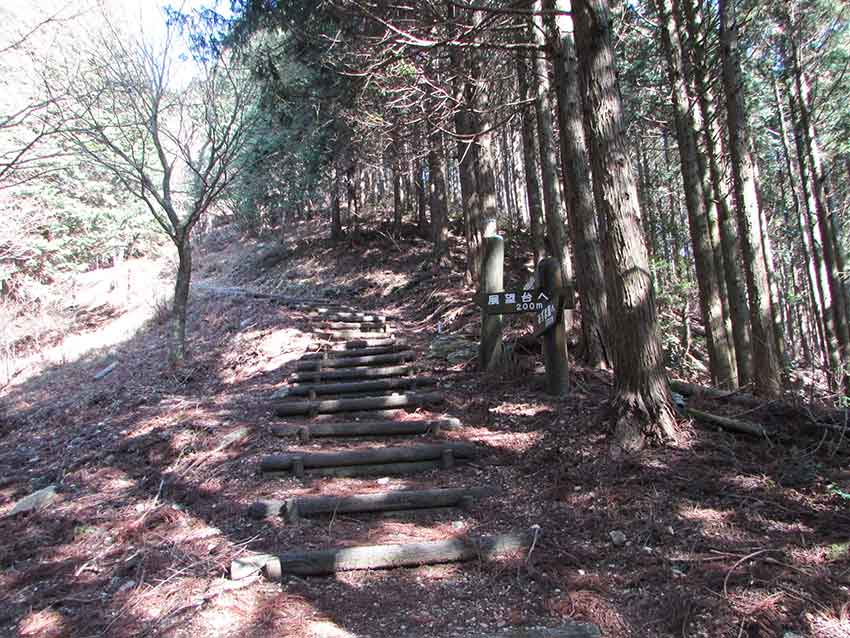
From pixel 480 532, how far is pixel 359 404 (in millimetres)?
3148

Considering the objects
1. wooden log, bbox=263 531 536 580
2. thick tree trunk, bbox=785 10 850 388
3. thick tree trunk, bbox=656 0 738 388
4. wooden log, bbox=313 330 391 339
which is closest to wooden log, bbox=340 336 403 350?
wooden log, bbox=313 330 391 339

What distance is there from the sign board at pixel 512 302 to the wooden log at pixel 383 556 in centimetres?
326

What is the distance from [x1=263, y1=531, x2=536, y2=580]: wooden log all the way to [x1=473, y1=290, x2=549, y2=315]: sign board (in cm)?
326

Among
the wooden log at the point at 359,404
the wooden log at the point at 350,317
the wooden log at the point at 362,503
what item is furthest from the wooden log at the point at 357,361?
the wooden log at the point at 362,503

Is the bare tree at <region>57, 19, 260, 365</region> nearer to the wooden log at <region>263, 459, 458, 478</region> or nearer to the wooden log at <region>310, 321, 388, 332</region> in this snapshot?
the wooden log at <region>310, 321, 388, 332</region>

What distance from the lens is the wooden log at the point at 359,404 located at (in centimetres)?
659

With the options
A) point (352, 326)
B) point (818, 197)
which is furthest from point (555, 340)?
point (818, 197)

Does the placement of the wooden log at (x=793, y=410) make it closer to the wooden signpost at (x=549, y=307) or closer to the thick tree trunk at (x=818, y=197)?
the wooden signpost at (x=549, y=307)

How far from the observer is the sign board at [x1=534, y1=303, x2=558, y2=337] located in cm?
597

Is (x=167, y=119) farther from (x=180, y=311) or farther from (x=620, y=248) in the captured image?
(x=620, y=248)

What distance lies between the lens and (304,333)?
11125 mm

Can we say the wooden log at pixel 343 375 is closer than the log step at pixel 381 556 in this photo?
No

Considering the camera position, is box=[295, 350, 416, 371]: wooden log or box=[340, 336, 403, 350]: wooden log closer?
box=[295, 350, 416, 371]: wooden log

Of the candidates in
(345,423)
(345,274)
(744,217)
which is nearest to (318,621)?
(345,423)
